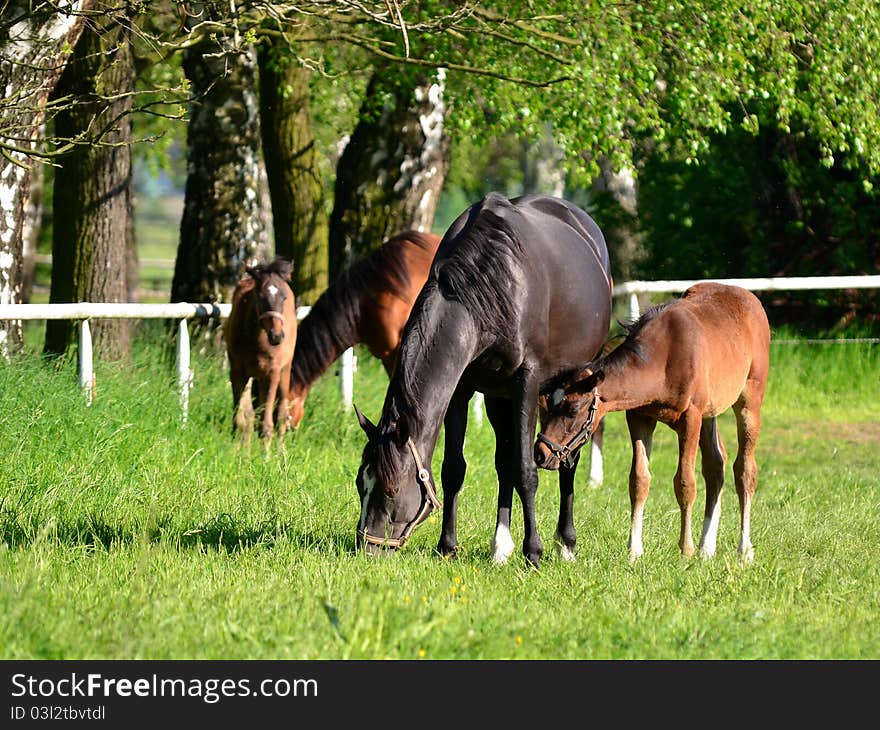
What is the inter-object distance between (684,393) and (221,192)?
7582mm

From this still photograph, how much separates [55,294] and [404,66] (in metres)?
3.87

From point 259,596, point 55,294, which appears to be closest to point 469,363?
point 259,596

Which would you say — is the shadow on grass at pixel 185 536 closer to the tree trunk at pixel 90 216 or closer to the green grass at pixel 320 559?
the green grass at pixel 320 559

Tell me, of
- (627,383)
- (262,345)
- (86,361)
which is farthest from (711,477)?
(86,361)

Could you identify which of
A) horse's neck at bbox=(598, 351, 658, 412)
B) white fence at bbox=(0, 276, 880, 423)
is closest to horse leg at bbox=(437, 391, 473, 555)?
horse's neck at bbox=(598, 351, 658, 412)

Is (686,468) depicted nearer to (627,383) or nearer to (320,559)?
(627,383)

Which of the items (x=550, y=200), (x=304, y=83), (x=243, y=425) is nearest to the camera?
(x=550, y=200)

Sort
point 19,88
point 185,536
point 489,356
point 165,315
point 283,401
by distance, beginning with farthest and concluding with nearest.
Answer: point 165,315 < point 283,401 < point 19,88 < point 185,536 < point 489,356

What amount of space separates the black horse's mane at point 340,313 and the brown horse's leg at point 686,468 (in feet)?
12.6

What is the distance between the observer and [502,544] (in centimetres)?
709

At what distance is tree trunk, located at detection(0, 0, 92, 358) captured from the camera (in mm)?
9445

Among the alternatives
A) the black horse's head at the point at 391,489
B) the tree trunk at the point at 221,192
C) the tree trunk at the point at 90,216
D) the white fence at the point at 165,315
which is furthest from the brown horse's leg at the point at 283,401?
the black horse's head at the point at 391,489

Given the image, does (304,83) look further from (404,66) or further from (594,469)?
(594,469)
